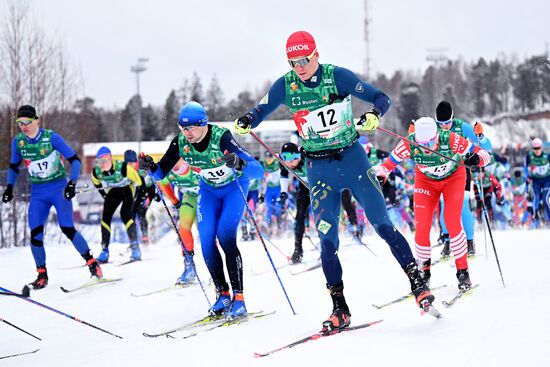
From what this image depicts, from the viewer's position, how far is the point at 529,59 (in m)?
63.0

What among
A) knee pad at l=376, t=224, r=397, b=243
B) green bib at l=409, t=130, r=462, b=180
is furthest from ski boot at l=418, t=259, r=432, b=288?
knee pad at l=376, t=224, r=397, b=243

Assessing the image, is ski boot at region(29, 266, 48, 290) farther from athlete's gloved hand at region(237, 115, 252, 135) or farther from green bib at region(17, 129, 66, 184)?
athlete's gloved hand at region(237, 115, 252, 135)

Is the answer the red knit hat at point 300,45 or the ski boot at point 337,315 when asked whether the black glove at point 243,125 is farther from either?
the ski boot at point 337,315

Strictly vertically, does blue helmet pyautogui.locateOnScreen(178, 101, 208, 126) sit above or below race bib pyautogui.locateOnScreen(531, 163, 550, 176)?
above

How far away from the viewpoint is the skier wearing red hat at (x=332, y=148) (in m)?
4.39

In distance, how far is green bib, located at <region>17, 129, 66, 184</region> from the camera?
7500 millimetres

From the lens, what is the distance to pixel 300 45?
14.4 feet

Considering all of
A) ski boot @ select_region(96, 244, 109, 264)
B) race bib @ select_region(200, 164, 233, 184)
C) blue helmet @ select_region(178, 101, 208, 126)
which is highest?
blue helmet @ select_region(178, 101, 208, 126)

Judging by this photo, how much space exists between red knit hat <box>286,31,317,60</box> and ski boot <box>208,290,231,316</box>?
86.4 inches

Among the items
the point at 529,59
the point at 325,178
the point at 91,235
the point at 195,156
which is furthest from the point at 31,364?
the point at 529,59

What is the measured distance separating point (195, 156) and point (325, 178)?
1330 millimetres

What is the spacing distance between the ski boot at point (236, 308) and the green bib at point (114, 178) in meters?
5.20

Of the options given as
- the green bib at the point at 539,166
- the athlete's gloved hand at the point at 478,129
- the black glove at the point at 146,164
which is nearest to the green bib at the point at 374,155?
the athlete's gloved hand at the point at 478,129

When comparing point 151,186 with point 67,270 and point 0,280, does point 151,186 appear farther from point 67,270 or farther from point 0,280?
point 0,280
